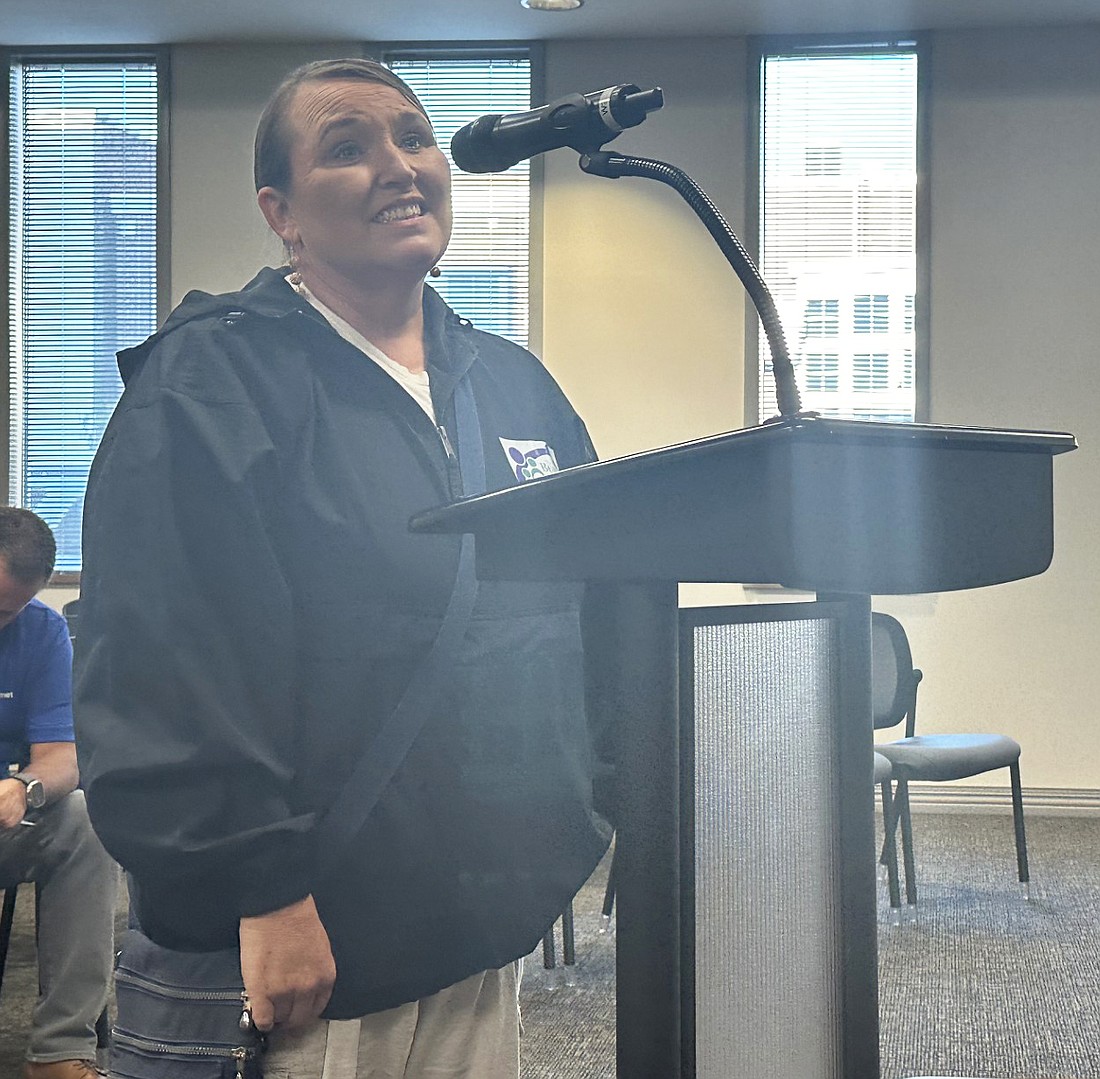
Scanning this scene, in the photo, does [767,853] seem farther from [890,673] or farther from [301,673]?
[890,673]

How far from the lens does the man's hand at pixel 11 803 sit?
2639 millimetres

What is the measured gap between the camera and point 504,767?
3.40 ft

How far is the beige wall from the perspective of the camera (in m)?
5.41

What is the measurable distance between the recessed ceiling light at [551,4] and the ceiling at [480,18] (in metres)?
0.05

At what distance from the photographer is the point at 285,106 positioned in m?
1.13

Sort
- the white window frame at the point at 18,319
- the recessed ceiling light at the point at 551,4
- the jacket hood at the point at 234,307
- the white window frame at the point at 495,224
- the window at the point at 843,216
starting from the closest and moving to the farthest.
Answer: the jacket hood at the point at 234,307 < the recessed ceiling light at the point at 551,4 < the window at the point at 843,216 < the white window frame at the point at 495,224 < the white window frame at the point at 18,319

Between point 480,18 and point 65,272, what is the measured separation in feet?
6.83

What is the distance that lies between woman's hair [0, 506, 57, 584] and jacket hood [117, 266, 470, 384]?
6.21ft

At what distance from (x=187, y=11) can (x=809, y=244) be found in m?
2.61

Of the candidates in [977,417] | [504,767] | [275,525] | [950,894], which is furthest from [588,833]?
[977,417]

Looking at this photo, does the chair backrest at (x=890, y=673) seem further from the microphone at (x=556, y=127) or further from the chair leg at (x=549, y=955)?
the microphone at (x=556, y=127)

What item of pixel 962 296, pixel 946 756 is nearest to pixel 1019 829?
pixel 946 756

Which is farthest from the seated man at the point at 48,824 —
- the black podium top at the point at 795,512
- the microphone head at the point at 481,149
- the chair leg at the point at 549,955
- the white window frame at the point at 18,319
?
the white window frame at the point at 18,319

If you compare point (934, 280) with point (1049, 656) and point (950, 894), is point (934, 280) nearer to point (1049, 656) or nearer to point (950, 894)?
point (1049, 656)
